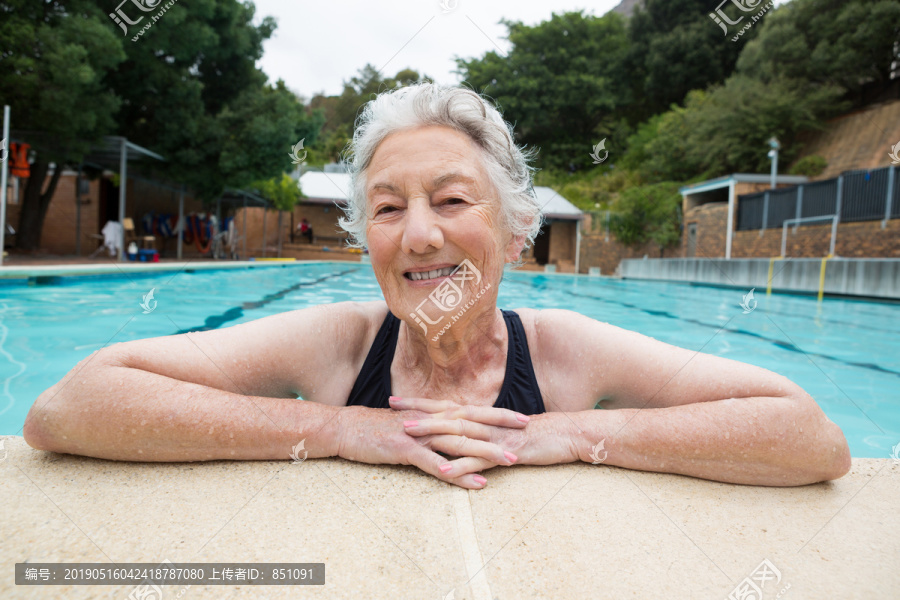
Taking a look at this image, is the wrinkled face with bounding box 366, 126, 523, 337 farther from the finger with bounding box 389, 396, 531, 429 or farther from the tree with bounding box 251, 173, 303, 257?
the tree with bounding box 251, 173, 303, 257

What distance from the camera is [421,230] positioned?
1388 millimetres

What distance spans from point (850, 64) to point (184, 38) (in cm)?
2428

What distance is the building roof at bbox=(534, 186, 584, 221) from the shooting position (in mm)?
21781

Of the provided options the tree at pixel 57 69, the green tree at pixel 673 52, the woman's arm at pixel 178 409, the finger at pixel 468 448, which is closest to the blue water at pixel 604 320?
the woman's arm at pixel 178 409

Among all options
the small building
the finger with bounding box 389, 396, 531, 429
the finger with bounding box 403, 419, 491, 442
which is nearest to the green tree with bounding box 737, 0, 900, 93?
the small building

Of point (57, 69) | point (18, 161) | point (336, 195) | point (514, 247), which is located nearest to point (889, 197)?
point (514, 247)

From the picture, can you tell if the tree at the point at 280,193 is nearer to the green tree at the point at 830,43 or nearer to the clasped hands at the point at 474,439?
the clasped hands at the point at 474,439

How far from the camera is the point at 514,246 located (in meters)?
1.82

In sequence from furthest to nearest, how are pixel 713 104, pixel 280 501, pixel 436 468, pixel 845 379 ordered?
1. pixel 713 104
2. pixel 845 379
3. pixel 436 468
4. pixel 280 501

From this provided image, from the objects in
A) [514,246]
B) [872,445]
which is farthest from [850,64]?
[514,246]

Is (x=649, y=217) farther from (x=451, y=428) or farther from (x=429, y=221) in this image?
(x=451, y=428)

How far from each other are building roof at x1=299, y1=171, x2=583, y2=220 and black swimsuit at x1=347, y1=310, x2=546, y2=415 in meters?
20.3

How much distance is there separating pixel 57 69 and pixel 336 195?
538 inches

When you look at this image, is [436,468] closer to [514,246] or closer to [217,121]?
[514,246]
